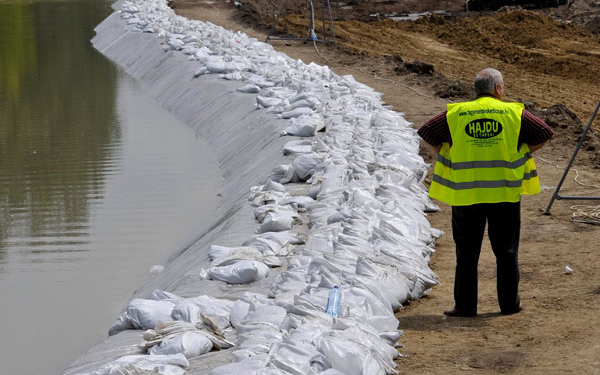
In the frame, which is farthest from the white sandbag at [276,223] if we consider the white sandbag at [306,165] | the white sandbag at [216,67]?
the white sandbag at [216,67]

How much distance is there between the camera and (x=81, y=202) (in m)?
10.9

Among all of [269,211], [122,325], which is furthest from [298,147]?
[122,325]

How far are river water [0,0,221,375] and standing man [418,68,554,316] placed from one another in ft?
9.33

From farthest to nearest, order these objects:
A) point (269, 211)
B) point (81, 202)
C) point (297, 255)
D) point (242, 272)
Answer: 1. point (81, 202)
2. point (269, 211)
3. point (297, 255)
4. point (242, 272)

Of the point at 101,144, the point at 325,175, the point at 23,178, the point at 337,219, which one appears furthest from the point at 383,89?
the point at 337,219

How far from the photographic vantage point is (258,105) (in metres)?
13.0

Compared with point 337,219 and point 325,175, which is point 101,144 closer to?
point 325,175

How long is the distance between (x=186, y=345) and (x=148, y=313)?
71 centimetres

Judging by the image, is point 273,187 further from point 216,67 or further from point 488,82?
point 216,67

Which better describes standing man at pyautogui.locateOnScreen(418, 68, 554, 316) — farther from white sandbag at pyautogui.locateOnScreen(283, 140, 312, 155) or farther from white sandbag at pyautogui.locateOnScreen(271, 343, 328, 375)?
white sandbag at pyautogui.locateOnScreen(283, 140, 312, 155)

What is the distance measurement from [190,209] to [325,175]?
286 cm

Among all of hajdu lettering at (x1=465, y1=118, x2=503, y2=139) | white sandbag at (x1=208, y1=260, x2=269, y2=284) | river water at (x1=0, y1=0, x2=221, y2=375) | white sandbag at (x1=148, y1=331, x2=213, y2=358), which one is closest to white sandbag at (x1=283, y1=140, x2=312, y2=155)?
river water at (x1=0, y1=0, x2=221, y2=375)

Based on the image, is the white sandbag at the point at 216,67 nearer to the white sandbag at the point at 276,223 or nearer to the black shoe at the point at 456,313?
the white sandbag at the point at 276,223

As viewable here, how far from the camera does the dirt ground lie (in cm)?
464
